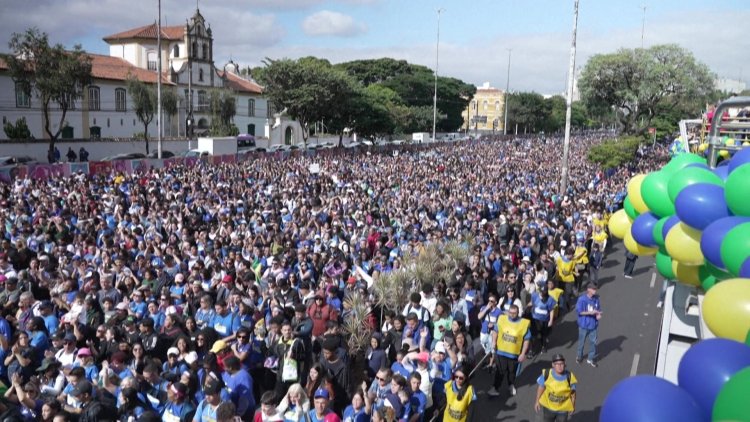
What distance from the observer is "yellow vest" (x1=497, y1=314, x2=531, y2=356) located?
7.57 meters

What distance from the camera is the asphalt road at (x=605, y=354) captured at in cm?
760

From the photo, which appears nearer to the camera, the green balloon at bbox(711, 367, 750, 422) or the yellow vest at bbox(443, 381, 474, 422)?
the green balloon at bbox(711, 367, 750, 422)

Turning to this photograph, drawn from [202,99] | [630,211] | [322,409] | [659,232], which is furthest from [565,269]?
[202,99]

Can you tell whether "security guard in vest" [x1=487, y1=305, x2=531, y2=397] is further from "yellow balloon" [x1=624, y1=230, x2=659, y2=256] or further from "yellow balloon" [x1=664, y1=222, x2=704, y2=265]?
"yellow balloon" [x1=664, y1=222, x2=704, y2=265]

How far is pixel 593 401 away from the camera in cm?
784

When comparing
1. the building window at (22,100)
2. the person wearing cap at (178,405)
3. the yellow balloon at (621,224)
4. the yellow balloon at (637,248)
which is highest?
the building window at (22,100)

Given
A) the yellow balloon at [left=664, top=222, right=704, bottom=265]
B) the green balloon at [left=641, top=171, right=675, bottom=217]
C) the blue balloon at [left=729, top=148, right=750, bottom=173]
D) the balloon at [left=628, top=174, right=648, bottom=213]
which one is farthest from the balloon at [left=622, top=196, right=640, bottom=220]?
the blue balloon at [left=729, top=148, right=750, bottom=173]

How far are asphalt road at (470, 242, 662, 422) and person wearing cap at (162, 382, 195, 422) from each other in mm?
3214

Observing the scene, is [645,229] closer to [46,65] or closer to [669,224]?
[669,224]

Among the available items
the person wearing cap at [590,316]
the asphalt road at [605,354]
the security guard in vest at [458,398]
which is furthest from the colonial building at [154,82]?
the security guard in vest at [458,398]

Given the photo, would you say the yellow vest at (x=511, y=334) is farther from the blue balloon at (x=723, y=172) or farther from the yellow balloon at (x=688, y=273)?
the blue balloon at (x=723, y=172)

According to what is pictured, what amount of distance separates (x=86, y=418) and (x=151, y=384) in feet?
2.34

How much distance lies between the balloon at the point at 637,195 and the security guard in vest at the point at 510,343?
1.95 m

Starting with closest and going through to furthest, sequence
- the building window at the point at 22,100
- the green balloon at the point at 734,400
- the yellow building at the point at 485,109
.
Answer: the green balloon at the point at 734,400
the building window at the point at 22,100
the yellow building at the point at 485,109
